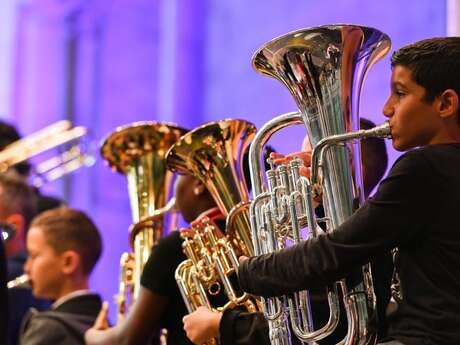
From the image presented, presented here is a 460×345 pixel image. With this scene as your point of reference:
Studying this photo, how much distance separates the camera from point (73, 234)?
3.83 meters

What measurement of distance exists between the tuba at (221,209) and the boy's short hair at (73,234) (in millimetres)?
1001

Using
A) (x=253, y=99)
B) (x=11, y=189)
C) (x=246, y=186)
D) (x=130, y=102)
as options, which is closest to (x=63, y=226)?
(x=11, y=189)

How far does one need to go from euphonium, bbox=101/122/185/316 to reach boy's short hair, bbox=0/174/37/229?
85 cm

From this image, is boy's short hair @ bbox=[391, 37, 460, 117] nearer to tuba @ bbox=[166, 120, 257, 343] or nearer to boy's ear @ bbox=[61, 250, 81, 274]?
tuba @ bbox=[166, 120, 257, 343]

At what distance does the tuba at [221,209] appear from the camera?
2676 mm

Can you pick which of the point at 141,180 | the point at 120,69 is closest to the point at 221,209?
the point at 141,180

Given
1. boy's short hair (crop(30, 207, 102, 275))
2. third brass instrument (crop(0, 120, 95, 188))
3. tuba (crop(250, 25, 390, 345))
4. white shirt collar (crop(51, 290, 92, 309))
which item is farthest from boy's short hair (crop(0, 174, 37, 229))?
tuba (crop(250, 25, 390, 345))

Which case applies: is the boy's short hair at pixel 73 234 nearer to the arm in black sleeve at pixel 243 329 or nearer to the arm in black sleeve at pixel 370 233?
the arm in black sleeve at pixel 243 329

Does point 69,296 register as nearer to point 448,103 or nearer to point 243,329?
point 243,329

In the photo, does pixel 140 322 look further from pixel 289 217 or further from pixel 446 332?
pixel 446 332

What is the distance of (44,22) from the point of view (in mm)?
7445

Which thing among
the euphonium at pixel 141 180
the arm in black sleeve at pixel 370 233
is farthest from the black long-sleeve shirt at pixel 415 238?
the euphonium at pixel 141 180

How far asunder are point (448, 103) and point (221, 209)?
3.07 feet

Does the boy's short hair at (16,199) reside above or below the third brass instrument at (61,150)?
below
